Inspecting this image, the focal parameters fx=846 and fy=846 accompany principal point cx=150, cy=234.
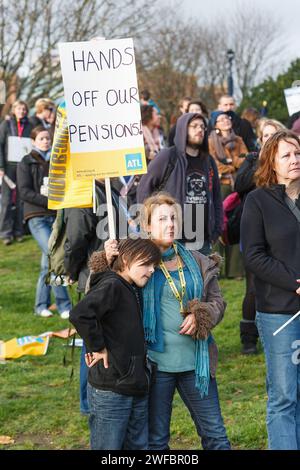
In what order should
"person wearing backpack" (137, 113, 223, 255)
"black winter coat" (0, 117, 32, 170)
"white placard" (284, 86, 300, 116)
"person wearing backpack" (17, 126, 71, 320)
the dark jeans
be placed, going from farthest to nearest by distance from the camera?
the dark jeans → "black winter coat" (0, 117, 32, 170) → "white placard" (284, 86, 300, 116) → "person wearing backpack" (17, 126, 71, 320) → "person wearing backpack" (137, 113, 223, 255)

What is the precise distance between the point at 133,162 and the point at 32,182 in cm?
419

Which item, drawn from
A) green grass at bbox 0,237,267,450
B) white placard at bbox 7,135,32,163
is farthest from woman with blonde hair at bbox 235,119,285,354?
white placard at bbox 7,135,32,163

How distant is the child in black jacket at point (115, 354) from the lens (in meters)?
4.05

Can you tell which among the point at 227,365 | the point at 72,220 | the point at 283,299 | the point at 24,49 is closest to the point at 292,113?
the point at 227,365

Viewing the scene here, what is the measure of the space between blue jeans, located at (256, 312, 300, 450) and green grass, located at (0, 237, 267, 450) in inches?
23.9

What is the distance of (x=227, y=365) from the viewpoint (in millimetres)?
7168

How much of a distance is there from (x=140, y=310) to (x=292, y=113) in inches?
209

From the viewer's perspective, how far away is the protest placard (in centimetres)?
489

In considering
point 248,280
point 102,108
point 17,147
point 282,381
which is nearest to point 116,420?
point 282,381

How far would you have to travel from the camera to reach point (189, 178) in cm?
696

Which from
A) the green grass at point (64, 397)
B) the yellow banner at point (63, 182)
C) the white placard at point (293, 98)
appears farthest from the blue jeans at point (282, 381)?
the white placard at point (293, 98)

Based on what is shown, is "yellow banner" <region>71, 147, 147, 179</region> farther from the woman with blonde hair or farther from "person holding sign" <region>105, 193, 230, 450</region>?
the woman with blonde hair

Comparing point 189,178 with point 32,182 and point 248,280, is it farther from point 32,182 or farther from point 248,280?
point 32,182

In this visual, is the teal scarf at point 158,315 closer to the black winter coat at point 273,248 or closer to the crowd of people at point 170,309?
the crowd of people at point 170,309
